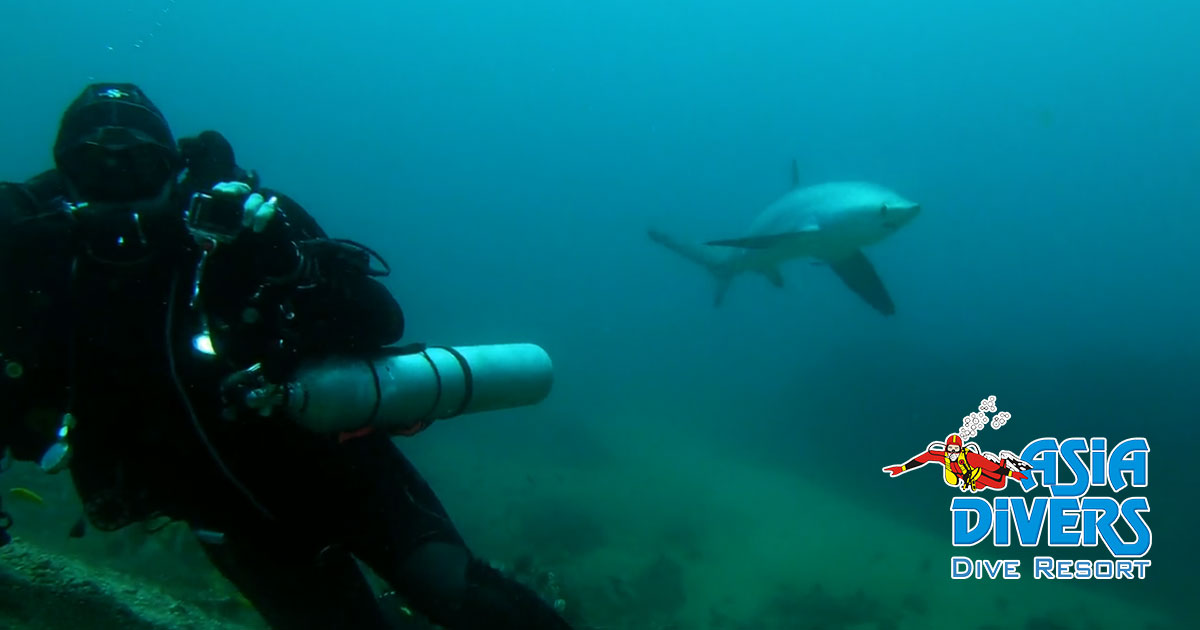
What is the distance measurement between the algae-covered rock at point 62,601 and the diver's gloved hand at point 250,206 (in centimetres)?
240

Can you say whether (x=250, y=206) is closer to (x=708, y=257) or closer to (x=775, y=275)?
(x=775, y=275)

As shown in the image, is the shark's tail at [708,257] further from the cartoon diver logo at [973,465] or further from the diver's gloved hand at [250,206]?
the diver's gloved hand at [250,206]

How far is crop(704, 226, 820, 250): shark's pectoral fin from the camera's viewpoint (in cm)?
1137

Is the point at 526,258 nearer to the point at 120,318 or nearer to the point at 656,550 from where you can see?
the point at 656,550

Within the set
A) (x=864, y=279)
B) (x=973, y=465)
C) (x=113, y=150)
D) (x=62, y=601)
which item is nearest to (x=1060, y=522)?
(x=973, y=465)

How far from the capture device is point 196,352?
276 centimetres

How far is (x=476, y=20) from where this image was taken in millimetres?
173250

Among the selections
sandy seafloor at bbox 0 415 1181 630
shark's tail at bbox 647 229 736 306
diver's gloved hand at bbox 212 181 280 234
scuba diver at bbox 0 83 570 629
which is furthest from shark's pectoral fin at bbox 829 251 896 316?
diver's gloved hand at bbox 212 181 280 234

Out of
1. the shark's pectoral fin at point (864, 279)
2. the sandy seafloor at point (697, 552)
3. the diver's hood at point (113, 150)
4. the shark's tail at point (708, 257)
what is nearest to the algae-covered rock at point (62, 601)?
the diver's hood at point (113, 150)

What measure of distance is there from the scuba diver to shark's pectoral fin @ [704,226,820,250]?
889cm

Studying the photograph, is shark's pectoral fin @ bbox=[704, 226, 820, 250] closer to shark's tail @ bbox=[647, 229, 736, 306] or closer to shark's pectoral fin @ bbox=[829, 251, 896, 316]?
shark's pectoral fin @ bbox=[829, 251, 896, 316]

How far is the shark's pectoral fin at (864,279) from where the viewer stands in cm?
1323

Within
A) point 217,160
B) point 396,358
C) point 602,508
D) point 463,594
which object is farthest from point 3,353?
point 602,508

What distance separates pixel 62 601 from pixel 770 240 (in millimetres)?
10721
